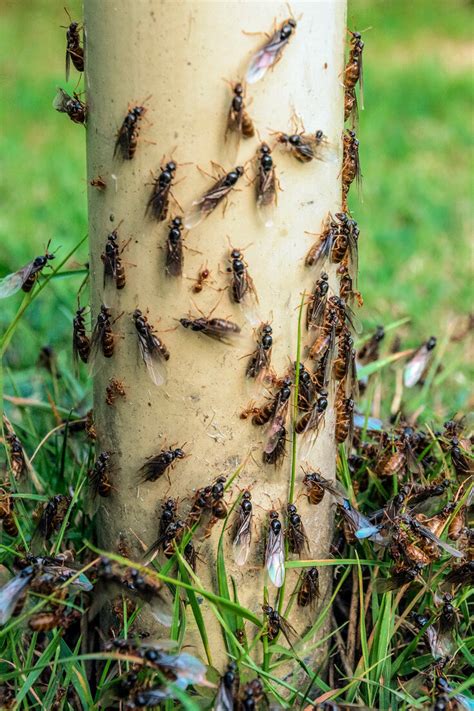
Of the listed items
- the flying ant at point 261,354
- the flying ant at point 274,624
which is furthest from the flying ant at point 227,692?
the flying ant at point 261,354

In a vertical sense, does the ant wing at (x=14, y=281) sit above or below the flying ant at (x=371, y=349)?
above

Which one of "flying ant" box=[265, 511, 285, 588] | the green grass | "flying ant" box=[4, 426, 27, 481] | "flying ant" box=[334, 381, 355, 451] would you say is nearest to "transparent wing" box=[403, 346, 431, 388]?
the green grass

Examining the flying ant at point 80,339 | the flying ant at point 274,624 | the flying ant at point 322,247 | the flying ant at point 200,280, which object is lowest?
the flying ant at point 274,624

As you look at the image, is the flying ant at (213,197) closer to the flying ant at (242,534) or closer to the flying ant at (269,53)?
the flying ant at (269,53)

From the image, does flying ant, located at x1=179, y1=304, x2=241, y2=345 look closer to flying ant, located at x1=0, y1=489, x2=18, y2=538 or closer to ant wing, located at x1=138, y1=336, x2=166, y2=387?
ant wing, located at x1=138, y1=336, x2=166, y2=387

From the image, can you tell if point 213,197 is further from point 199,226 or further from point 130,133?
point 130,133
